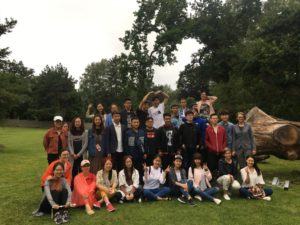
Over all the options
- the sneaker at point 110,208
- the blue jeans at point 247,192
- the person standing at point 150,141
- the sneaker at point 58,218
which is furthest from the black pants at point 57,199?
the blue jeans at point 247,192

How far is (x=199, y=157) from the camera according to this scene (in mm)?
8734

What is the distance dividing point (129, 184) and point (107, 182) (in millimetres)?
508

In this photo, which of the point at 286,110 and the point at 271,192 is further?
the point at 286,110

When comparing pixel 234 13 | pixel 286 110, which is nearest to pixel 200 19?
pixel 234 13

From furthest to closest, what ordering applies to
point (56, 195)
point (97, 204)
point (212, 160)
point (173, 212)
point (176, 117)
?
point (176, 117)
point (212, 160)
point (97, 204)
point (173, 212)
point (56, 195)

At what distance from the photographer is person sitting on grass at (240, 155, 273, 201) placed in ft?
28.2

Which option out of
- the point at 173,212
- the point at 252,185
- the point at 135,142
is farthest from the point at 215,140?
the point at 173,212

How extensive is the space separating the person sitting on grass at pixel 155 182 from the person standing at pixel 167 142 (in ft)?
1.56

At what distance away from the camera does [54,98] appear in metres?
57.8

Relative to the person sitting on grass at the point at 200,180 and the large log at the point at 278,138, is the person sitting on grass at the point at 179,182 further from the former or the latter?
the large log at the point at 278,138

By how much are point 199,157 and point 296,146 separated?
12.1ft

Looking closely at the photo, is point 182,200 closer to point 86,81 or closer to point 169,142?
point 169,142

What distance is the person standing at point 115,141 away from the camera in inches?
343

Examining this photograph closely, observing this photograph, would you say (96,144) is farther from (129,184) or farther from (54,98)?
(54,98)
